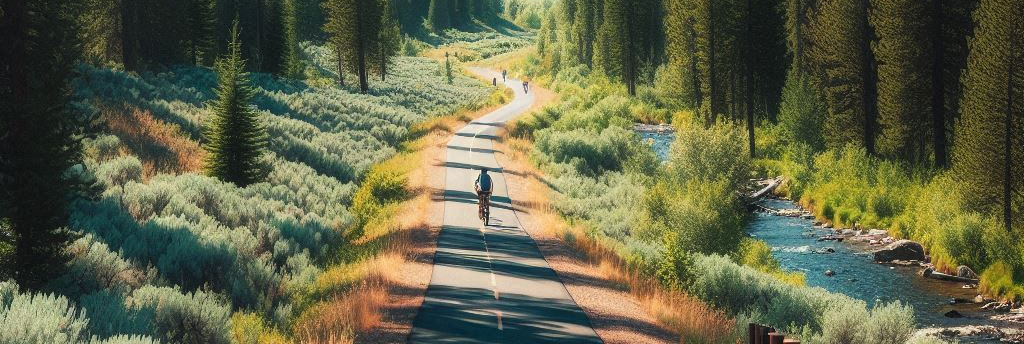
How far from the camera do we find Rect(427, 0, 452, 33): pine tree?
622ft

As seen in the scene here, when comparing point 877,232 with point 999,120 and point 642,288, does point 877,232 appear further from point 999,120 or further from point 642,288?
point 642,288

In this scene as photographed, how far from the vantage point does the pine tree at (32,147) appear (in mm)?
14000

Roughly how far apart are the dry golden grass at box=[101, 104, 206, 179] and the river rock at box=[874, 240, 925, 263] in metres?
23.9

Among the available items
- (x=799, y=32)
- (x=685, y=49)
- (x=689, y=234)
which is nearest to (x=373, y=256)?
(x=689, y=234)

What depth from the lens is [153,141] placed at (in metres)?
31.3

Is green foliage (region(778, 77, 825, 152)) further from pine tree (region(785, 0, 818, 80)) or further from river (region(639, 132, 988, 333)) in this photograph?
river (region(639, 132, 988, 333))

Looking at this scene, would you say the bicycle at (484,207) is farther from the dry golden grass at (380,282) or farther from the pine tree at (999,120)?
the pine tree at (999,120)

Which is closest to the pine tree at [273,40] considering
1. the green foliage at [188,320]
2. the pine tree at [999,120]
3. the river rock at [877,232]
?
the river rock at [877,232]

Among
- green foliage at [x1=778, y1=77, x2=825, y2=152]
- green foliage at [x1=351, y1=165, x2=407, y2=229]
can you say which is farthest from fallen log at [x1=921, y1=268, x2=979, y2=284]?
green foliage at [x1=778, y1=77, x2=825, y2=152]

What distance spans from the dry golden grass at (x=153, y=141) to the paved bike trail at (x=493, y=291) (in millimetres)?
9342

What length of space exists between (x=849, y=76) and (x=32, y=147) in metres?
41.5

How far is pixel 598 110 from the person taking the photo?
70.4m

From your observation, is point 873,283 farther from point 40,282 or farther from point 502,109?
point 502,109

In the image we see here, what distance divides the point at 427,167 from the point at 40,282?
93.5 ft
